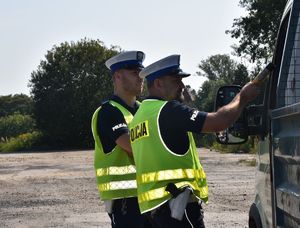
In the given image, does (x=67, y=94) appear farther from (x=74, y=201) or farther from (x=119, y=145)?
(x=119, y=145)

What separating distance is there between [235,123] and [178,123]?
0.45m

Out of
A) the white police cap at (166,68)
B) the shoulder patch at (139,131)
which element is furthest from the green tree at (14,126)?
the white police cap at (166,68)

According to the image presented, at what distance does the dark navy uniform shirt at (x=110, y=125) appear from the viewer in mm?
4637

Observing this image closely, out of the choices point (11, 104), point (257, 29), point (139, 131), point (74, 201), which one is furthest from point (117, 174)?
point (11, 104)

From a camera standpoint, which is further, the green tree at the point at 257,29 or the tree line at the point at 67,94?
the tree line at the point at 67,94

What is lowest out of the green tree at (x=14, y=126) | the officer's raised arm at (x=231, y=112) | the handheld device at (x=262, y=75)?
the officer's raised arm at (x=231, y=112)

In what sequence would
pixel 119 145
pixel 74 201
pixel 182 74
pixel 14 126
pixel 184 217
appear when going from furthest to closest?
pixel 14 126
pixel 74 201
pixel 119 145
pixel 182 74
pixel 184 217

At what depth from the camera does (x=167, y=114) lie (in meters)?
3.84

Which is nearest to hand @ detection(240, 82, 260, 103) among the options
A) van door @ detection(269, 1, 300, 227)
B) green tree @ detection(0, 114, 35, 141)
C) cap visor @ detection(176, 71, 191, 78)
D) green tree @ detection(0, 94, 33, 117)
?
van door @ detection(269, 1, 300, 227)

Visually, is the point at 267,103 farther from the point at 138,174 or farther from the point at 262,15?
the point at 262,15

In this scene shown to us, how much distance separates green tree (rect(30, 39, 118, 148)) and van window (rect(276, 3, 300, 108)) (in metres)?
53.1

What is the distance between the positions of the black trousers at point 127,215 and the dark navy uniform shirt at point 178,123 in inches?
36.8

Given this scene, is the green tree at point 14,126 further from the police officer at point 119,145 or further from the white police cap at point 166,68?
→ the white police cap at point 166,68

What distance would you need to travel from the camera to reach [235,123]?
13.3ft
